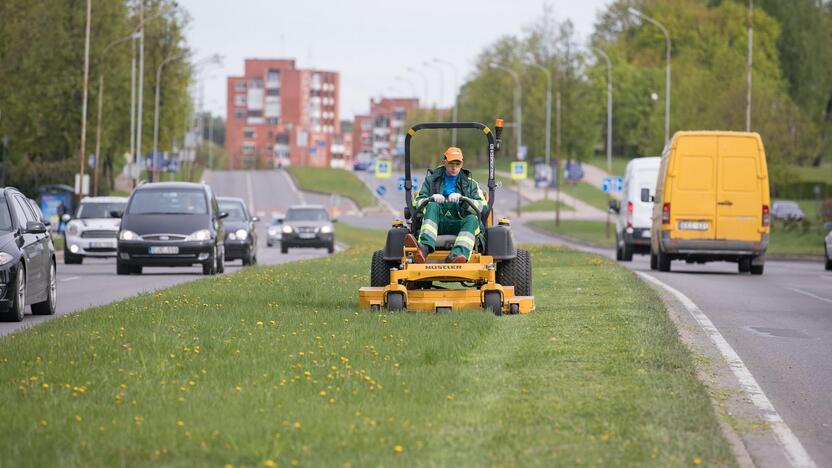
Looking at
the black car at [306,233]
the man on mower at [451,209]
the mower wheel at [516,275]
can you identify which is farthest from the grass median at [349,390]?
the black car at [306,233]

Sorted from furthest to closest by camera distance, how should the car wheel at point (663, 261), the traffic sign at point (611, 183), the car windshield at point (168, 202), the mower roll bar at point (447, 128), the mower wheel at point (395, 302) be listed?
the traffic sign at point (611, 183) → the car wheel at point (663, 261) → the car windshield at point (168, 202) → the mower roll bar at point (447, 128) → the mower wheel at point (395, 302)

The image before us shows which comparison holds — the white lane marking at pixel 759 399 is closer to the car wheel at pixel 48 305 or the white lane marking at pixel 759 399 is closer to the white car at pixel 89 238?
the car wheel at pixel 48 305

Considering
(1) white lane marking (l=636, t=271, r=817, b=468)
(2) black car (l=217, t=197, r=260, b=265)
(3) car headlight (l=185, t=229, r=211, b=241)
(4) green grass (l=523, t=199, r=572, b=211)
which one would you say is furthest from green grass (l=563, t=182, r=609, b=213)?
(1) white lane marking (l=636, t=271, r=817, b=468)

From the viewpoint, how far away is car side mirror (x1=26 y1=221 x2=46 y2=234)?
783 inches

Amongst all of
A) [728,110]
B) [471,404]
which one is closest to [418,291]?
[471,404]

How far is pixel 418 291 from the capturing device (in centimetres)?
1742

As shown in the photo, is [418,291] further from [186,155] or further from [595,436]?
[186,155]

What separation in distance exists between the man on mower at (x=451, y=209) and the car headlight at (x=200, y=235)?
13680 millimetres

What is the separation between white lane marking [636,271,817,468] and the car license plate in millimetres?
13426

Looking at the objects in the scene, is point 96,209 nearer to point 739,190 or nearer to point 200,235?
point 200,235

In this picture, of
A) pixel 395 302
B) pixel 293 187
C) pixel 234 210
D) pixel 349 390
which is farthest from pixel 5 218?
pixel 293 187

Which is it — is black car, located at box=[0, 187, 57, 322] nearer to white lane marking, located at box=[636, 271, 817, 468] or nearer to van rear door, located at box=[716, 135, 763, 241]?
white lane marking, located at box=[636, 271, 817, 468]

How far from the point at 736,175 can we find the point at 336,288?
42.0ft

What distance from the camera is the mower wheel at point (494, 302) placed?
17.4 m
